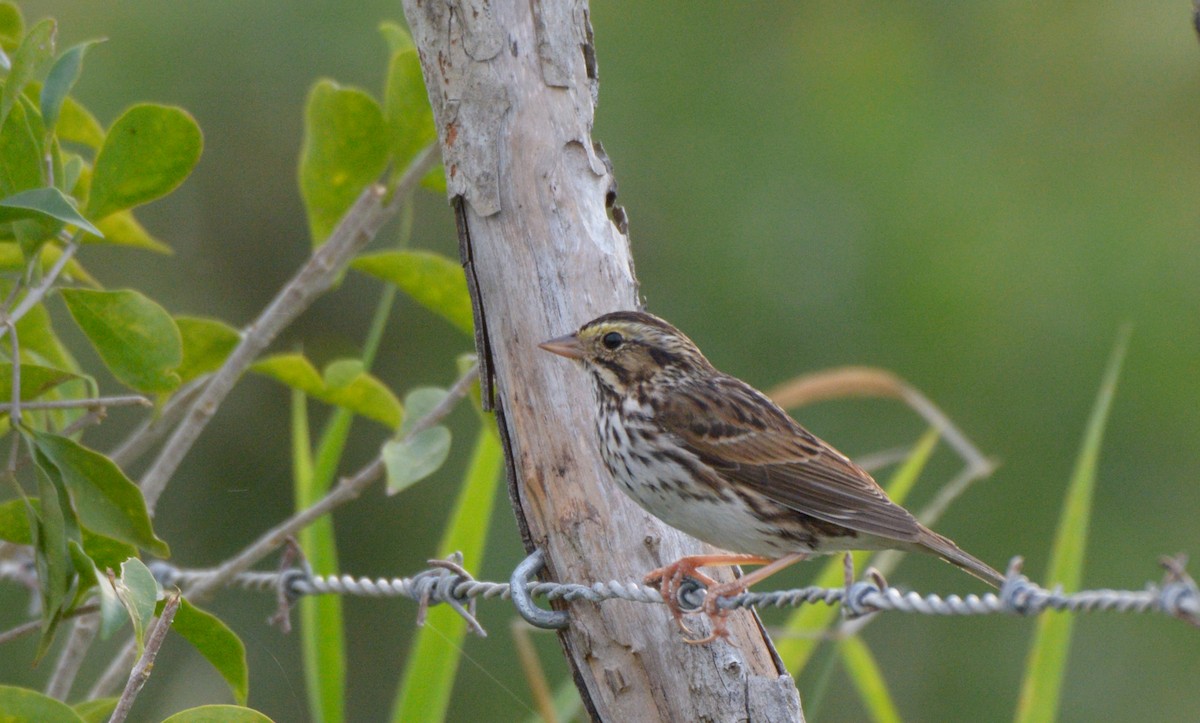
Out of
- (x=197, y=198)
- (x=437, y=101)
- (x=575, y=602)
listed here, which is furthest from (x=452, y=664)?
(x=197, y=198)

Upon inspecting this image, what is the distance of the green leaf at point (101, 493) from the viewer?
8.67 ft

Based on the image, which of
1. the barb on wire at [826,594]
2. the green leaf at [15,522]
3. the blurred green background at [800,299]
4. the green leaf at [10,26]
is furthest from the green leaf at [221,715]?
the blurred green background at [800,299]

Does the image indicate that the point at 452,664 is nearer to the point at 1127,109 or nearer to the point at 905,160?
the point at 905,160

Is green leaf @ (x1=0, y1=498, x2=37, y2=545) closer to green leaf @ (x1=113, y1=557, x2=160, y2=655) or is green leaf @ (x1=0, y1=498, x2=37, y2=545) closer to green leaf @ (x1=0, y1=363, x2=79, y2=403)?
green leaf @ (x1=0, y1=363, x2=79, y2=403)

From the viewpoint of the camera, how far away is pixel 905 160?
6797 mm

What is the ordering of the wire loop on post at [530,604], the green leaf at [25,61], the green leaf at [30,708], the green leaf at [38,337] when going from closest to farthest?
the green leaf at [30,708]
the green leaf at [25,61]
the wire loop on post at [530,604]
the green leaf at [38,337]

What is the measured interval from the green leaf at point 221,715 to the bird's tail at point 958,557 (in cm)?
135

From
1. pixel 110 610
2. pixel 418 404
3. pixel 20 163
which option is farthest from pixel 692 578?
pixel 20 163

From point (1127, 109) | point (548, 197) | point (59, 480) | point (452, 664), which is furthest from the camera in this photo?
point (1127, 109)

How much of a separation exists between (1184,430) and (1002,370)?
0.85 metres

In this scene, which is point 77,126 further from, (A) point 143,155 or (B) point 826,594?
(B) point 826,594

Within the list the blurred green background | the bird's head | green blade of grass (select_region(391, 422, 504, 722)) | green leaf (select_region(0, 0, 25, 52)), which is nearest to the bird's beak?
the bird's head

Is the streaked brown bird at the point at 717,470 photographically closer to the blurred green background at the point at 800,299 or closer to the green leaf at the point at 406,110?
the green leaf at the point at 406,110

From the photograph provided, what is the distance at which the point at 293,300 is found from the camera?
10.8 ft
